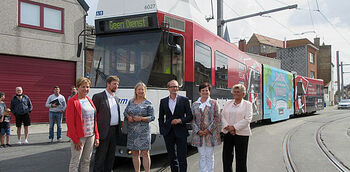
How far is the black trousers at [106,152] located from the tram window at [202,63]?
2293 mm

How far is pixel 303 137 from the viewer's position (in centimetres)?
918

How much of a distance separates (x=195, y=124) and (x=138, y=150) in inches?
41.1

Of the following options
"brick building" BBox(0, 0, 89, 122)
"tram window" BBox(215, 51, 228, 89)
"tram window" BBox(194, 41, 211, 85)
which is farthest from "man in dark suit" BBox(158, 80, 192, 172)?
"brick building" BBox(0, 0, 89, 122)

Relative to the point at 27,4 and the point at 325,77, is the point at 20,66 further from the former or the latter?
the point at 325,77

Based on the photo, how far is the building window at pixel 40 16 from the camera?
496 inches

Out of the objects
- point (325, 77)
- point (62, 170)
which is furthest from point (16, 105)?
point (325, 77)

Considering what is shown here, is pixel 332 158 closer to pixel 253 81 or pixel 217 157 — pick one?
pixel 217 157

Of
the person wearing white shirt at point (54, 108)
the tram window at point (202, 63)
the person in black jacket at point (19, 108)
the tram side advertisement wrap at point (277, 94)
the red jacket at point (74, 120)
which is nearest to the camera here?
the red jacket at point (74, 120)

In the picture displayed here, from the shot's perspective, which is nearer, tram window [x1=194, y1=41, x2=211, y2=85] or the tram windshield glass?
the tram windshield glass

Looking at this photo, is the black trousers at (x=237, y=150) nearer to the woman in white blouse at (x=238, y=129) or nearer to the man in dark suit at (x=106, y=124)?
the woman in white blouse at (x=238, y=129)

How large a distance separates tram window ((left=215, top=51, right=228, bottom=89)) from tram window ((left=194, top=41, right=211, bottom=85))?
22.8 inches

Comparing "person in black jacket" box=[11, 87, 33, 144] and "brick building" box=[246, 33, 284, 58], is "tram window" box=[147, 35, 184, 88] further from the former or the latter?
"brick building" box=[246, 33, 284, 58]

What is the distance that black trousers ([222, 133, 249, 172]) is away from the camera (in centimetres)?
408

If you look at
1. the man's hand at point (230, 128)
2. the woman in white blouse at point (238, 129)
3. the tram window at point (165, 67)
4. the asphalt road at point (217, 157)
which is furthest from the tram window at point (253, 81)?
the man's hand at point (230, 128)
